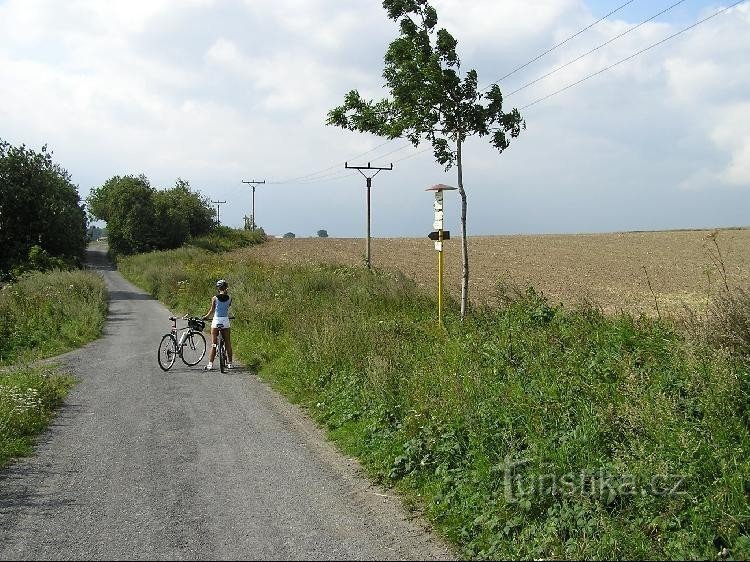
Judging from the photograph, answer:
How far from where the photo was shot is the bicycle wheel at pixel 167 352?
1386cm

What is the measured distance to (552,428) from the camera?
6266 mm

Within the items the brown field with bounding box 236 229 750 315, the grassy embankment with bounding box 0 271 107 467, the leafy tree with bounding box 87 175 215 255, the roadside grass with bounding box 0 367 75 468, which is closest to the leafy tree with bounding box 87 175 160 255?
the leafy tree with bounding box 87 175 215 255

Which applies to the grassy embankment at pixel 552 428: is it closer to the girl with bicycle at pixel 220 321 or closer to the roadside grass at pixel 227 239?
the girl with bicycle at pixel 220 321

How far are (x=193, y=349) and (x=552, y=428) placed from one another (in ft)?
35.1

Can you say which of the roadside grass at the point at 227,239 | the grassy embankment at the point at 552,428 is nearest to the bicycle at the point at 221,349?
the grassy embankment at the point at 552,428

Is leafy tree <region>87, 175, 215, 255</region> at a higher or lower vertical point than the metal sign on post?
higher

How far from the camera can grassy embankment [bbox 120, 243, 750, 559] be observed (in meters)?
4.79

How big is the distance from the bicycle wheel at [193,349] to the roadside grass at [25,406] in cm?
308

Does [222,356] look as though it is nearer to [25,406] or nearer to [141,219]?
[25,406]

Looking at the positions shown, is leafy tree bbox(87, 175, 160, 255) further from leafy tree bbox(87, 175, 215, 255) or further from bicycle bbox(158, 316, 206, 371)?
bicycle bbox(158, 316, 206, 371)

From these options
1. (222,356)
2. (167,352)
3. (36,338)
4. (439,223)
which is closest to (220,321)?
(222,356)

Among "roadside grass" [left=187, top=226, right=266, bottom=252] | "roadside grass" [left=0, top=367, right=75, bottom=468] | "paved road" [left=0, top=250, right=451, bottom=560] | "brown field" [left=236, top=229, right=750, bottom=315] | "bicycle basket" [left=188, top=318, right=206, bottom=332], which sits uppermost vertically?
"roadside grass" [left=187, top=226, right=266, bottom=252]

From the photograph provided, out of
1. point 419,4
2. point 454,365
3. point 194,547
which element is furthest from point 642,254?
point 194,547

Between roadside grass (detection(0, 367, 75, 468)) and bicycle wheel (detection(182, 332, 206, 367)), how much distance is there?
3.08m
